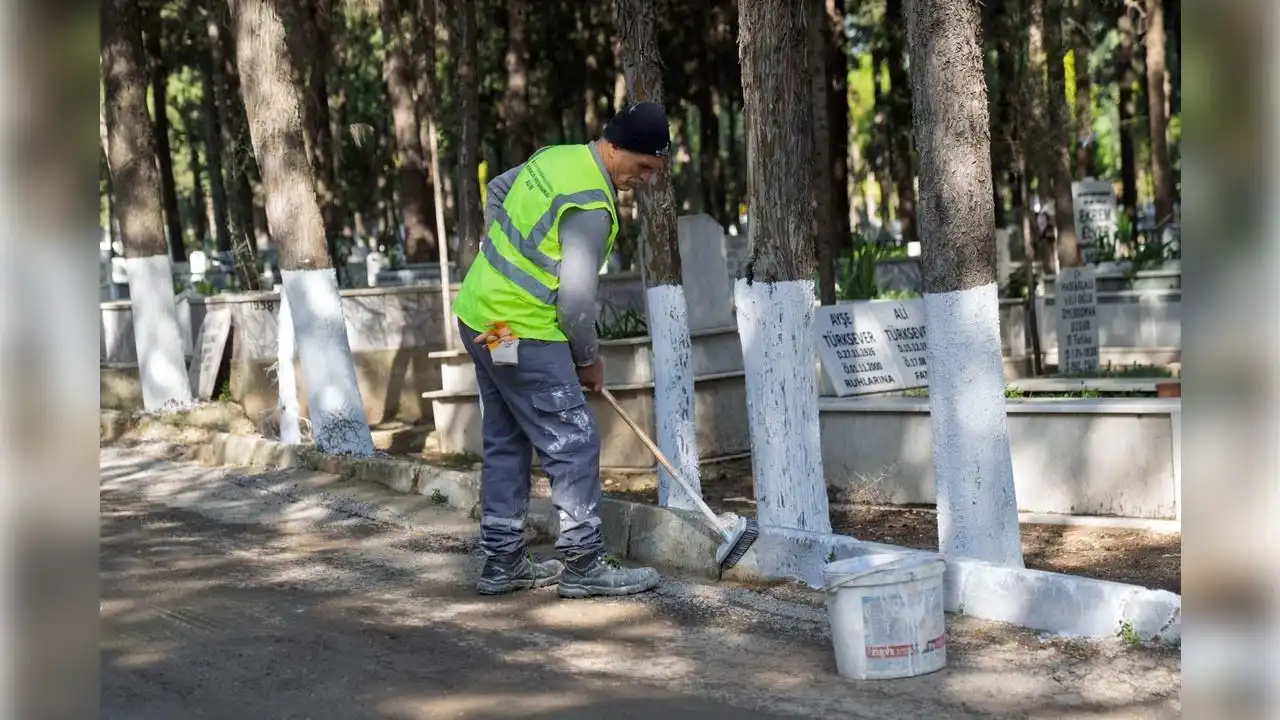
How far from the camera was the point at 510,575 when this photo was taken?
22.8 feet

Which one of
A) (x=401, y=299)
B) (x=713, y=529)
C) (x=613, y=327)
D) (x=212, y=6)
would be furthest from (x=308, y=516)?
(x=212, y=6)

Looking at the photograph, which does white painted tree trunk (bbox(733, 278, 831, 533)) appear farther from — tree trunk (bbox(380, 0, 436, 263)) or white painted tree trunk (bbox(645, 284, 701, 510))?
tree trunk (bbox(380, 0, 436, 263))

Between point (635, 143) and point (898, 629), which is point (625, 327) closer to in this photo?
point (635, 143)

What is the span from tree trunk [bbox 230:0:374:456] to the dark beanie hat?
17.2 feet

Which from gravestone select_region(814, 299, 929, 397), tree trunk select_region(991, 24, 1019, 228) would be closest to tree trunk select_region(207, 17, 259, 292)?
gravestone select_region(814, 299, 929, 397)

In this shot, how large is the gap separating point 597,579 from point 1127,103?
2758 cm

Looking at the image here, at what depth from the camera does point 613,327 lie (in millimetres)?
13797

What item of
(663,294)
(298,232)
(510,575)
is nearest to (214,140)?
(298,232)

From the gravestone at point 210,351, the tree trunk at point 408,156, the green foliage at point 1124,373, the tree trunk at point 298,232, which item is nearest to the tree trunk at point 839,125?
the tree trunk at point 408,156

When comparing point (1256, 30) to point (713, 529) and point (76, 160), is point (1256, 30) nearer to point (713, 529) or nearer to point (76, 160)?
point (76, 160)

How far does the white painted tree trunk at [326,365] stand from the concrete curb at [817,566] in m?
0.93

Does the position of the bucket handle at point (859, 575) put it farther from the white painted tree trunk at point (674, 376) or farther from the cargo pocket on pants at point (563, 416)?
the white painted tree trunk at point (674, 376)

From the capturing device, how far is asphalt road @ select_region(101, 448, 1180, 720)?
5160 millimetres

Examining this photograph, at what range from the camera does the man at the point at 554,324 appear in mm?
6398
